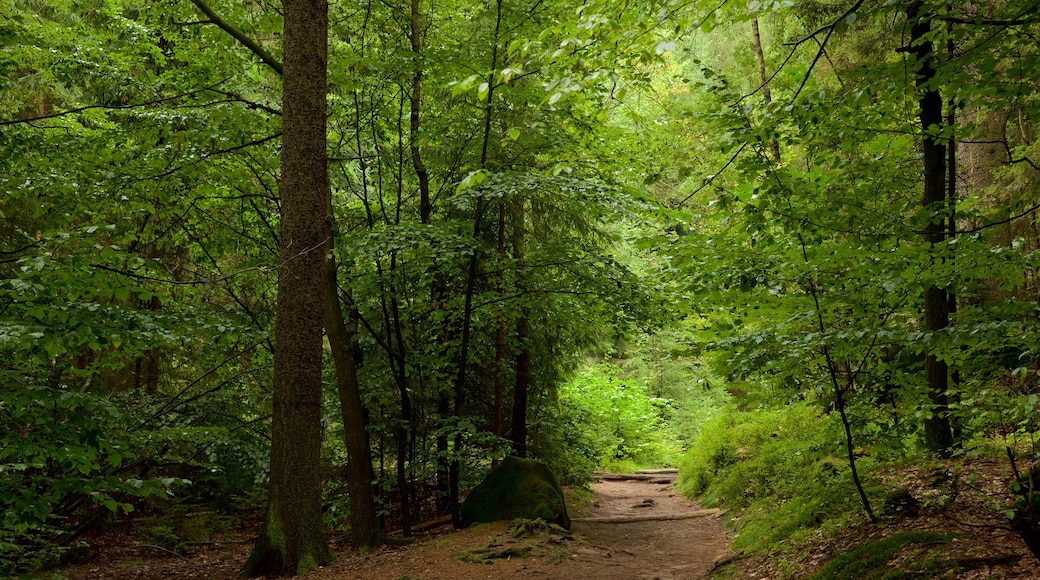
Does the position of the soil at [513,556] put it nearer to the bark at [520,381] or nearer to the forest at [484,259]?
the forest at [484,259]

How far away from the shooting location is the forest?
4469mm

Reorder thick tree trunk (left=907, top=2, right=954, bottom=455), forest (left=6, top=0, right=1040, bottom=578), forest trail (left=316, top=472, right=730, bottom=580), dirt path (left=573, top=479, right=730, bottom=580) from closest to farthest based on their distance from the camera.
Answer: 1. forest (left=6, top=0, right=1040, bottom=578)
2. thick tree trunk (left=907, top=2, right=954, bottom=455)
3. forest trail (left=316, top=472, right=730, bottom=580)
4. dirt path (left=573, top=479, right=730, bottom=580)

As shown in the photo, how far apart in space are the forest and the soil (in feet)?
1.61

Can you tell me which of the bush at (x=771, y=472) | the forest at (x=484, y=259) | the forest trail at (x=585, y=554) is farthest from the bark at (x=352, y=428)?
the bush at (x=771, y=472)

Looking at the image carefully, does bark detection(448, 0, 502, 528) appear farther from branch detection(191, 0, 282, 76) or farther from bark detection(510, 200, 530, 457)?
branch detection(191, 0, 282, 76)

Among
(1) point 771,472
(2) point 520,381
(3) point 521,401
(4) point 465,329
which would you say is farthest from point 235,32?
(1) point 771,472

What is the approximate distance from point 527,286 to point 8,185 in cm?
659

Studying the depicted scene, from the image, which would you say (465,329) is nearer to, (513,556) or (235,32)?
(513,556)

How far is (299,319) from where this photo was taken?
22.8ft

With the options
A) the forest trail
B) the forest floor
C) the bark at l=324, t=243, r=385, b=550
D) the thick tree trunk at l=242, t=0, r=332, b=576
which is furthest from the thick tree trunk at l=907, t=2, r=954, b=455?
the bark at l=324, t=243, r=385, b=550

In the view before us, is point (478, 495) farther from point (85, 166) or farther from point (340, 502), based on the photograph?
point (85, 166)

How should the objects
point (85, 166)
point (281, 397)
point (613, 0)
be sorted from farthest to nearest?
1. point (85, 166)
2. point (281, 397)
3. point (613, 0)

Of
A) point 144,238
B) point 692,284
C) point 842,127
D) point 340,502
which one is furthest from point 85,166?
point 842,127

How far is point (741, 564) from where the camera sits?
7207 millimetres
